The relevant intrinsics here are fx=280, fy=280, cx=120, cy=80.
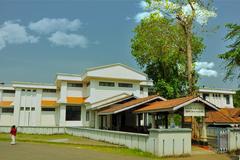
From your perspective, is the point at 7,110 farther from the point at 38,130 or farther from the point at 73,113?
the point at 38,130

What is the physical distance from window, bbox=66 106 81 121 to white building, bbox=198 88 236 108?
25395mm

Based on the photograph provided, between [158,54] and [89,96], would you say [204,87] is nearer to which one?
[158,54]

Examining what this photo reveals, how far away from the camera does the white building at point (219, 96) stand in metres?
51.6

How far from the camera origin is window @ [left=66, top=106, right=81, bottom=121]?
3447 cm

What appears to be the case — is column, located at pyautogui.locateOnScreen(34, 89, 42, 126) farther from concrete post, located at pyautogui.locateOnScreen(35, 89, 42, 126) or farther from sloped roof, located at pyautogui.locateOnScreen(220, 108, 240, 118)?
sloped roof, located at pyautogui.locateOnScreen(220, 108, 240, 118)

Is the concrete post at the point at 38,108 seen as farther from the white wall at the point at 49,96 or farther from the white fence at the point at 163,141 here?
the white fence at the point at 163,141

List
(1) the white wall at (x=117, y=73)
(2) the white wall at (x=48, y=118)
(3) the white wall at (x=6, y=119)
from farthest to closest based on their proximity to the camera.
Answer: (3) the white wall at (x=6, y=119) < (2) the white wall at (x=48, y=118) < (1) the white wall at (x=117, y=73)

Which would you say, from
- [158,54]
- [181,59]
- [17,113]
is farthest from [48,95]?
[181,59]

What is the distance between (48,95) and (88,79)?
984cm

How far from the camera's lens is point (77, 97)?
3622 cm

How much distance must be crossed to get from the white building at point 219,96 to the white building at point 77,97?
662 inches

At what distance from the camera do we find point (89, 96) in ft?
109

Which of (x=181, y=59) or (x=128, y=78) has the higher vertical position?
(x=181, y=59)

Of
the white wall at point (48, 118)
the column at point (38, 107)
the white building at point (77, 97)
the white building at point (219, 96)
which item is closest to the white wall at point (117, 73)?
the white building at point (77, 97)
